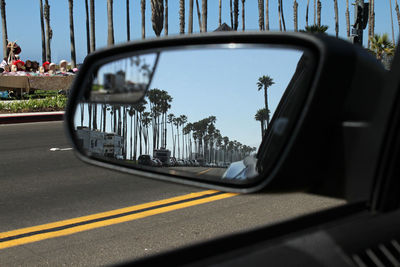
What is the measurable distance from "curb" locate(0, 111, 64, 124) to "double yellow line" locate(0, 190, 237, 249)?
1016 cm

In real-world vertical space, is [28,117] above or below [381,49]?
below

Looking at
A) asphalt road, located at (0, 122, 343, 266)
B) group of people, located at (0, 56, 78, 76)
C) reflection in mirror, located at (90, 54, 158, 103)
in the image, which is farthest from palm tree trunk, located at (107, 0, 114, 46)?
reflection in mirror, located at (90, 54, 158, 103)

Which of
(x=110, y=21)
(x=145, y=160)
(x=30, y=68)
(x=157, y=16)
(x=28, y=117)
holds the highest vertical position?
(x=157, y=16)

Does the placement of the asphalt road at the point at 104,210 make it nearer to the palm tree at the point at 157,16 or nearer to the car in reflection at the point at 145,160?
the car in reflection at the point at 145,160

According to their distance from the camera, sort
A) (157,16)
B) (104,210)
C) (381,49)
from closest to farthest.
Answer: (104,210) → (381,49) → (157,16)

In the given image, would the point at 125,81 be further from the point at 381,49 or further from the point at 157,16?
the point at 157,16

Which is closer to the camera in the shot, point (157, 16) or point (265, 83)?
point (265, 83)

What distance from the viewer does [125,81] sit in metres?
1.35

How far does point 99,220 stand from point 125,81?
3718 mm

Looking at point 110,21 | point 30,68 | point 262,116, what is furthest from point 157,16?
point 262,116

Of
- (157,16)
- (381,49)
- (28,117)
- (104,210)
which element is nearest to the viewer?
(104,210)

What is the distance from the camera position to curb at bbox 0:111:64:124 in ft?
49.4

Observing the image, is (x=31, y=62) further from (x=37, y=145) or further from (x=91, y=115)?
(x=91, y=115)

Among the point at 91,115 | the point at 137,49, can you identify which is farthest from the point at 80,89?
the point at 137,49
